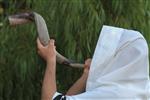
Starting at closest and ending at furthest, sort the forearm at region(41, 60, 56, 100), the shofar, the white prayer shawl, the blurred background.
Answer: the white prayer shawl → the forearm at region(41, 60, 56, 100) → the shofar → the blurred background

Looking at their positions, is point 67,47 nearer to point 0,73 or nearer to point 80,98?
point 0,73

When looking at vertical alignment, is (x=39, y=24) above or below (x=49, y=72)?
above

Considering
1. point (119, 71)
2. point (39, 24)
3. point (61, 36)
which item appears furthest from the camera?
point (61, 36)

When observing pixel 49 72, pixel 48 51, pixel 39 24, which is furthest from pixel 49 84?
pixel 39 24

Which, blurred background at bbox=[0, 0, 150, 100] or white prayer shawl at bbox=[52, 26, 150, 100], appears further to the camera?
blurred background at bbox=[0, 0, 150, 100]

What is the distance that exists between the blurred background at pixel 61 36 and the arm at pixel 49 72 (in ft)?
2.47

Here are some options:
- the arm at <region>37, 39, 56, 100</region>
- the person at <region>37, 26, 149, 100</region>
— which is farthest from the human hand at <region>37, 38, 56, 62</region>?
the person at <region>37, 26, 149, 100</region>

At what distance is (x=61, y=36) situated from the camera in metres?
3.90

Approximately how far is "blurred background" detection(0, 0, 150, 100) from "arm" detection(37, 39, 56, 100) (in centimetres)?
75

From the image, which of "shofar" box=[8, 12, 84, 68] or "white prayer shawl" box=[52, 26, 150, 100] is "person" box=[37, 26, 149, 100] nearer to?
"white prayer shawl" box=[52, 26, 150, 100]

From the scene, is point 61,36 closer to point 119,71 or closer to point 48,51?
point 48,51

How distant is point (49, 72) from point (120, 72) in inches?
14.9

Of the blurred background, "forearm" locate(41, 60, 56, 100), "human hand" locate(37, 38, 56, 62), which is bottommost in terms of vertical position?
the blurred background

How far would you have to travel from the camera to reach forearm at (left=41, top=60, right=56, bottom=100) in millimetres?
2986
